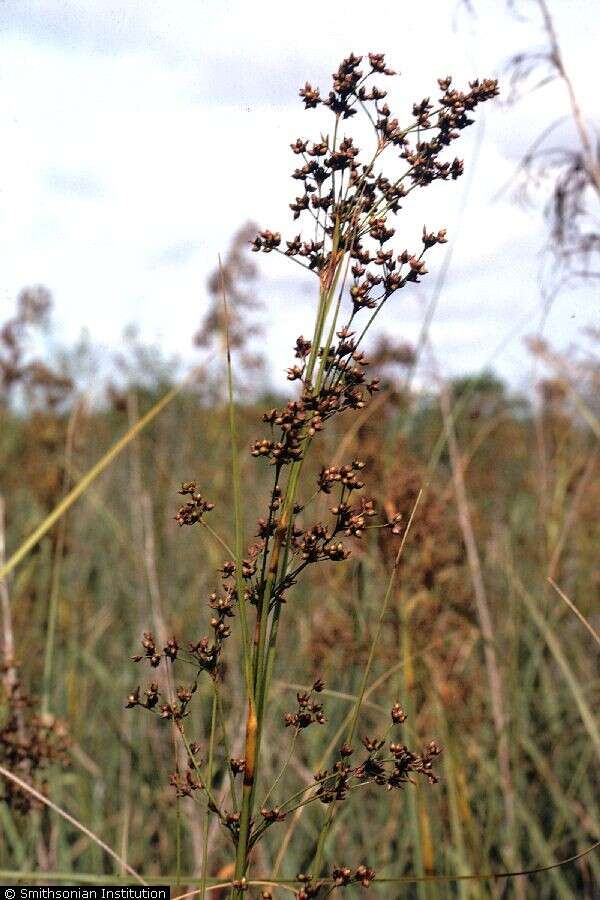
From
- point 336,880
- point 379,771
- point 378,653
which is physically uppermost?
point 378,653

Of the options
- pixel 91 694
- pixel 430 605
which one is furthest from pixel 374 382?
pixel 91 694

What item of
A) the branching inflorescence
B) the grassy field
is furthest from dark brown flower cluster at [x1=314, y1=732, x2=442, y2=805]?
the grassy field

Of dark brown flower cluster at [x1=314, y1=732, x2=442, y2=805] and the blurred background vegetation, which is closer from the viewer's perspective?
dark brown flower cluster at [x1=314, y1=732, x2=442, y2=805]

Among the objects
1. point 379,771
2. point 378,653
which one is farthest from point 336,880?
point 378,653

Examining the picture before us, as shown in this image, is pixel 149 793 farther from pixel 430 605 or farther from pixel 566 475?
pixel 566 475

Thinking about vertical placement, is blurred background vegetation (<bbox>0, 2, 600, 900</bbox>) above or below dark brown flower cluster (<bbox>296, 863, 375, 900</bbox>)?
above

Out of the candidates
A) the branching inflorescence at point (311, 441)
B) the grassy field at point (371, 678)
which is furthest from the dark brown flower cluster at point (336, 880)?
the grassy field at point (371, 678)

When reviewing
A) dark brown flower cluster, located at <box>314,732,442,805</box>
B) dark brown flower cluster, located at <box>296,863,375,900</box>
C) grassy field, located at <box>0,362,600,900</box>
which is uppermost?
grassy field, located at <box>0,362,600,900</box>

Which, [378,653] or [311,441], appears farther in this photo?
[378,653]

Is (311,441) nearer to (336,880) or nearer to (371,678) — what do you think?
(336,880)

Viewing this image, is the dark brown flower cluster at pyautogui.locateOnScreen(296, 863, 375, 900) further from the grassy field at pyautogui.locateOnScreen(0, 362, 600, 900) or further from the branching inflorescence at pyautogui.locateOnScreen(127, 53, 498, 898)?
the grassy field at pyautogui.locateOnScreen(0, 362, 600, 900)

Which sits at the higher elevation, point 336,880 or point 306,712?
point 306,712

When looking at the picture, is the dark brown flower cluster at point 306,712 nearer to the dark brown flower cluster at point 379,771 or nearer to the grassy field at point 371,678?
the dark brown flower cluster at point 379,771
